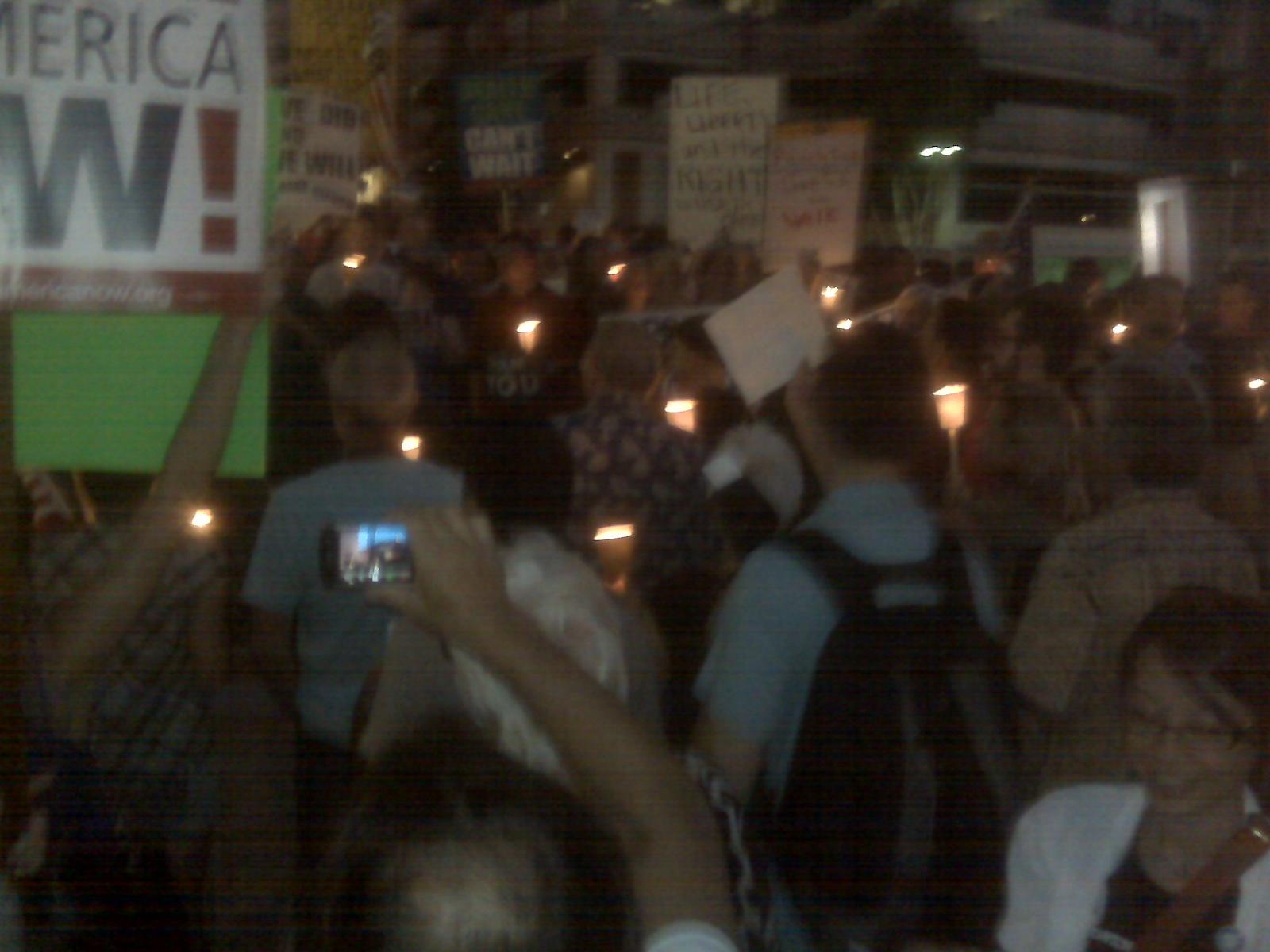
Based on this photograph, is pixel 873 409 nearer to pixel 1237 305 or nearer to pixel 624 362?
pixel 624 362

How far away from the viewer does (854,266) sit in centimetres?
445

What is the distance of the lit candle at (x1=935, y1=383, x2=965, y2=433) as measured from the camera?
3418 millimetres

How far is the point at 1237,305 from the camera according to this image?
447 centimetres

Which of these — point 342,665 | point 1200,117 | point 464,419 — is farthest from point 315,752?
point 1200,117

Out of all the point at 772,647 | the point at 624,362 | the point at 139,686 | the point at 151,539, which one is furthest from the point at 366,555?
the point at 624,362

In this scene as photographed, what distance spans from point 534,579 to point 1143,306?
3053mm

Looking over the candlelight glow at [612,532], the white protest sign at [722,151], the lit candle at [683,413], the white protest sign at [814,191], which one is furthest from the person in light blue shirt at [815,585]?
the white protest sign at [722,151]

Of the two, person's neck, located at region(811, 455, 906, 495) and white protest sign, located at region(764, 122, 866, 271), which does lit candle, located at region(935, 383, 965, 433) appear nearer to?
white protest sign, located at region(764, 122, 866, 271)

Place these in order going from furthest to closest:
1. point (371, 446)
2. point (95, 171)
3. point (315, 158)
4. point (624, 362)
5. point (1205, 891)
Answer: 1. point (315, 158)
2. point (624, 362)
3. point (371, 446)
4. point (95, 171)
5. point (1205, 891)

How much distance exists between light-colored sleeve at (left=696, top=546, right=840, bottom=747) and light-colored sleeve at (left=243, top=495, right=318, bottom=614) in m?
0.74

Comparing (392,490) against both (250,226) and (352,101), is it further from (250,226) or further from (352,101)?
(352,101)

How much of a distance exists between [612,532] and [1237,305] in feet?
8.93

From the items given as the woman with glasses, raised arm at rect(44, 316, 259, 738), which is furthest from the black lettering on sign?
the woman with glasses

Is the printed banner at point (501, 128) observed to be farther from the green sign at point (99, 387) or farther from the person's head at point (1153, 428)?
the green sign at point (99, 387)
